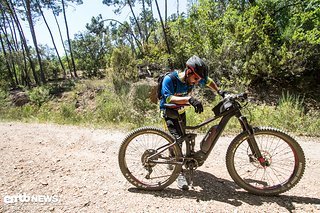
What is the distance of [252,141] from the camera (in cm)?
253

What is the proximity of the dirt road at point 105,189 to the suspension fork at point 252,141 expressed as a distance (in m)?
0.47

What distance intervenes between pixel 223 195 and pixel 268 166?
0.66 meters

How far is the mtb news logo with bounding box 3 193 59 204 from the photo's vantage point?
2562mm

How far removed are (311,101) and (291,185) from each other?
9.01 meters

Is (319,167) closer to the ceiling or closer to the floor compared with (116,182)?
closer to the floor

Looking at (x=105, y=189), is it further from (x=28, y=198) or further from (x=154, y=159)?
(x=28, y=198)

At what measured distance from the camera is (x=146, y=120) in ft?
21.5

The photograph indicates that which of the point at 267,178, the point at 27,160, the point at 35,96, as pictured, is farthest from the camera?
the point at 35,96

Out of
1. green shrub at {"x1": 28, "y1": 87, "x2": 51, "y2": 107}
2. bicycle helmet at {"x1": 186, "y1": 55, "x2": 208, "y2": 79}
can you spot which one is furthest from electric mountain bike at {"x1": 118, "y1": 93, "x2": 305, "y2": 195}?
green shrub at {"x1": 28, "y1": 87, "x2": 51, "y2": 107}

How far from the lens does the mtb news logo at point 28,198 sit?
256 cm

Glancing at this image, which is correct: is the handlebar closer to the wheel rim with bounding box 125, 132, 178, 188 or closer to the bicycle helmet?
the bicycle helmet

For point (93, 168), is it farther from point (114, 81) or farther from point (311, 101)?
point (311, 101)

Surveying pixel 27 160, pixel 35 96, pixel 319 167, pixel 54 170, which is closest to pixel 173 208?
pixel 54 170

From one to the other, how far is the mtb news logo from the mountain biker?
162 centimetres
